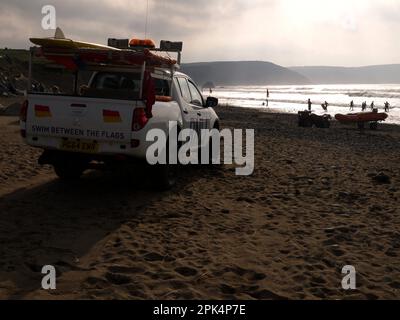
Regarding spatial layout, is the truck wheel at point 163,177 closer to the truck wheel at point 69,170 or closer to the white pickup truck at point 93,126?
the white pickup truck at point 93,126

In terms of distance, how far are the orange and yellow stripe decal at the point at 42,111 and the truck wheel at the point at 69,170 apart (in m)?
1.55

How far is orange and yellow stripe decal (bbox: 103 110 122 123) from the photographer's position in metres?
6.28

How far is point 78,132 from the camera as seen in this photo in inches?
254

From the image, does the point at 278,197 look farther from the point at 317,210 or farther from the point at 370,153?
the point at 370,153

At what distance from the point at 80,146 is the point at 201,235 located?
2.43 meters

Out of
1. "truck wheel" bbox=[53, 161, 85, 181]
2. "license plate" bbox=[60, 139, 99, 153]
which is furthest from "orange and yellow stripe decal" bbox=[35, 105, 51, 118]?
"truck wheel" bbox=[53, 161, 85, 181]

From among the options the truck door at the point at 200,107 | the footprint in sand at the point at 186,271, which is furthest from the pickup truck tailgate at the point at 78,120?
the truck door at the point at 200,107

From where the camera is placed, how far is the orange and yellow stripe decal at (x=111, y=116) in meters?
6.28

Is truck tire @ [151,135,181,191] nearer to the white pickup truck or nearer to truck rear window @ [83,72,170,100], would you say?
the white pickup truck

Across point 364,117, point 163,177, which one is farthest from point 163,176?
point 364,117

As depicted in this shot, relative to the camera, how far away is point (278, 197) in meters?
7.73

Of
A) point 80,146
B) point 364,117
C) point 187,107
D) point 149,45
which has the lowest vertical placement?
point 80,146

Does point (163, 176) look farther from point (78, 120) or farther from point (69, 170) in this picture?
point (69, 170)

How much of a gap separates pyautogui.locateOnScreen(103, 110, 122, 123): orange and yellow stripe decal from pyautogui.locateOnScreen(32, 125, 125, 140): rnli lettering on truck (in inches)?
7.1
